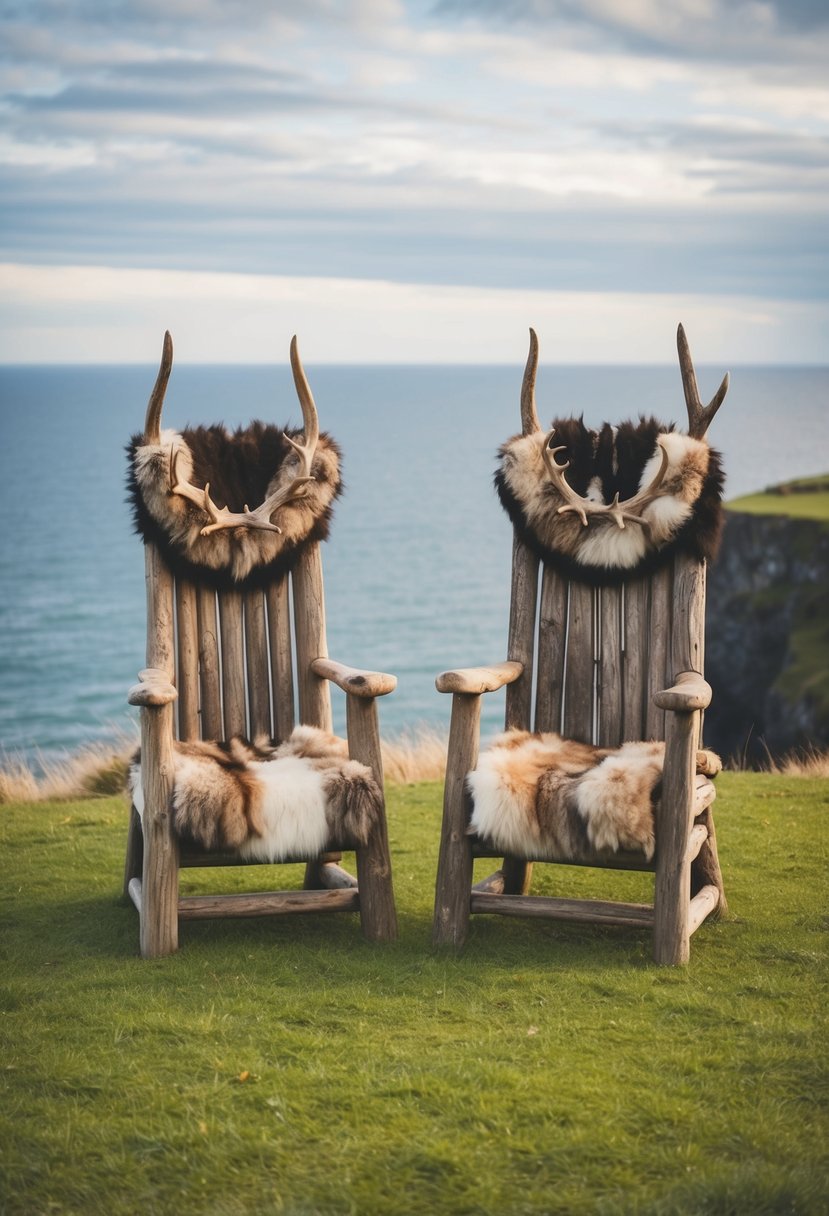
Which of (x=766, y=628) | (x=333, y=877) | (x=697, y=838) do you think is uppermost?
(x=697, y=838)

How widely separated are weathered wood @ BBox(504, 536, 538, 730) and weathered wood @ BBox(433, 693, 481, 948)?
46 centimetres

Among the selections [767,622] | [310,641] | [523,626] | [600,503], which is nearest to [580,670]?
[523,626]

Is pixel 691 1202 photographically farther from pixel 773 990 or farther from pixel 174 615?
pixel 174 615

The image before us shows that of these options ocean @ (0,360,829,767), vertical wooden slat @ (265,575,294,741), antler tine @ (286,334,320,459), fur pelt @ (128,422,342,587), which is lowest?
ocean @ (0,360,829,767)

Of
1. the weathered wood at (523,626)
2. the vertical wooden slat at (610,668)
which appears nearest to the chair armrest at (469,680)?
the weathered wood at (523,626)

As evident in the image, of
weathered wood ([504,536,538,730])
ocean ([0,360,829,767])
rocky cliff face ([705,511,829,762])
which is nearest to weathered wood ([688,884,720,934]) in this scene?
weathered wood ([504,536,538,730])

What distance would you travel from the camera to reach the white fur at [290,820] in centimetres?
353

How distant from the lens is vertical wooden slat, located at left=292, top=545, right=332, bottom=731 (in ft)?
14.3

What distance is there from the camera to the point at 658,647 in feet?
13.3

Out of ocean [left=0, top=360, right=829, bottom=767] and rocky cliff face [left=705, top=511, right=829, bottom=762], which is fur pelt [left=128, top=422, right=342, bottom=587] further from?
rocky cliff face [left=705, top=511, right=829, bottom=762]

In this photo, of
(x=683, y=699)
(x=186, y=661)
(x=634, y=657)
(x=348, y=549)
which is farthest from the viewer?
(x=348, y=549)

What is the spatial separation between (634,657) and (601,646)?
126mm

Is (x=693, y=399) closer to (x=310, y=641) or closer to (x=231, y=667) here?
(x=310, y=641)

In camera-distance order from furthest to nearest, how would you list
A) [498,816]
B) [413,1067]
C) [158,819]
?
[158,819]
[498,816]
[413,1067]
